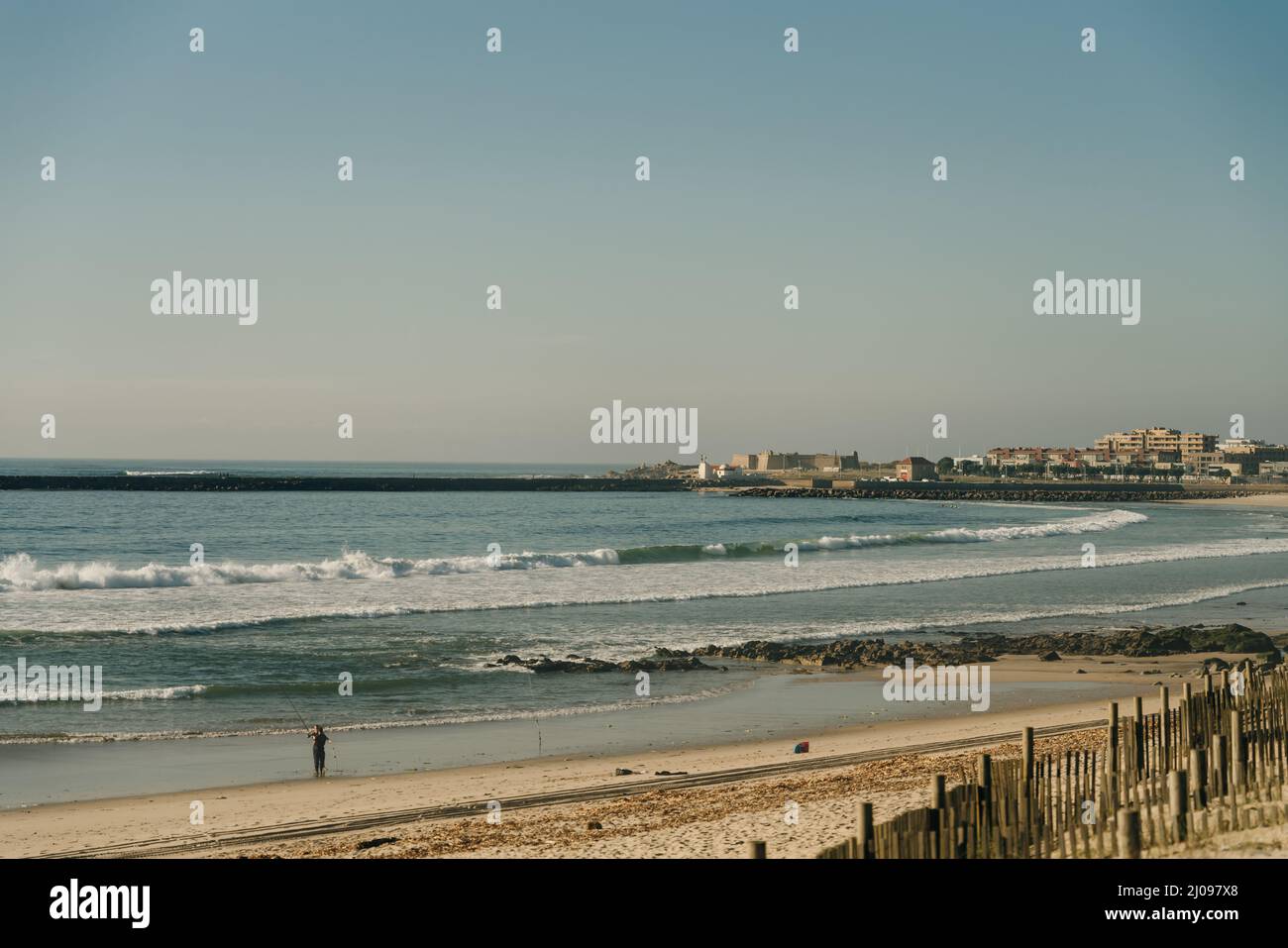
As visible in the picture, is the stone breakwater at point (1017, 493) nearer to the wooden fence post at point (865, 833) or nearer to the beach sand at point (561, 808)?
the beach sand at point (561, 808)

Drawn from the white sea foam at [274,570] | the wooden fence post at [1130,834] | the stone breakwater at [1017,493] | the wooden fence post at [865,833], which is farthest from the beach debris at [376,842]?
the stone breakwater at [1017,493]

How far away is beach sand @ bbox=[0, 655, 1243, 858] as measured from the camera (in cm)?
1131

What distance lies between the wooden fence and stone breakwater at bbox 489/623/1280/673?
45.2 feet

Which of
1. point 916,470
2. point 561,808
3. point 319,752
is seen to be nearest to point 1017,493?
point 916,470

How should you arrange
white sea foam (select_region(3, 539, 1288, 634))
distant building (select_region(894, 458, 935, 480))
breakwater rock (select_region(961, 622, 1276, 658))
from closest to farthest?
breakwater rock (select_region(961, 622, 1276, 658))
white sea foam (select_region(3, 539, 1288, 634))
distant building (select_region(894, 458, 935, 480))

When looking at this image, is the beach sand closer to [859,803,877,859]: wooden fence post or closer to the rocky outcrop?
[859,803,877,859]: wooden fence post

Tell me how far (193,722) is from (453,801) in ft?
23.3

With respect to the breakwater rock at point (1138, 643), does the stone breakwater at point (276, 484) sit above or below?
above

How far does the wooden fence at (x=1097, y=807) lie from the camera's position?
7.75 m

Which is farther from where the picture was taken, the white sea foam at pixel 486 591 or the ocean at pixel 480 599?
the white sea foam at pixel 486 591

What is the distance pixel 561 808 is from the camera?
1307 cm

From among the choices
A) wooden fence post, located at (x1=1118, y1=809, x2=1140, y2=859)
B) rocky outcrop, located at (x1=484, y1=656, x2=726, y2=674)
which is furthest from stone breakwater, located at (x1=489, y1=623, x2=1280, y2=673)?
wooden fence post, located at (x1=1118, y1=809, x2=1140, y2=859)

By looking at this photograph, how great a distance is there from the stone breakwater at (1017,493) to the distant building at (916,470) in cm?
2581
